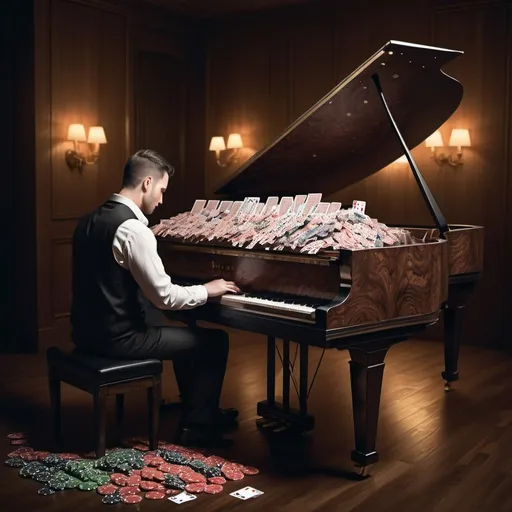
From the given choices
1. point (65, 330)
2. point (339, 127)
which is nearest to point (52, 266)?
point (65, 330)

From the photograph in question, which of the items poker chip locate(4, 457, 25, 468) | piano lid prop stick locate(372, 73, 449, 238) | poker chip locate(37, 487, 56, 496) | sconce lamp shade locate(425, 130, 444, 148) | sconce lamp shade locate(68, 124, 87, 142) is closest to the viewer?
poker chip locate(37, 487, 56, 496)

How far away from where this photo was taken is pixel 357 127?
428 cm

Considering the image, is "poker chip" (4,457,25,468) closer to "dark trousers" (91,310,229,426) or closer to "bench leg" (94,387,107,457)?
"bench leg" (94,387,107,457)

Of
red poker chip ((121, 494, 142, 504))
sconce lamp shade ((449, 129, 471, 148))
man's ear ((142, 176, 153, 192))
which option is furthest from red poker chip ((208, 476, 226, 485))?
sconce lamp shade ((449, 129, 471, 148))

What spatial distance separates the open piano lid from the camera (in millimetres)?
3805

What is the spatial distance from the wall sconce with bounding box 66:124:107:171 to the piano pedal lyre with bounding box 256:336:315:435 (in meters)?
2.91

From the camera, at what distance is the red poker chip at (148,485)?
3.29 m

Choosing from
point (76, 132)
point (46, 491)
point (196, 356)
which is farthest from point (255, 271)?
point (76, 132)

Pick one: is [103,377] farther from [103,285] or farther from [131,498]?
[131,498]

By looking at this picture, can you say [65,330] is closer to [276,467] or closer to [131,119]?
[131,119]

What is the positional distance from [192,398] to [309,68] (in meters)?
4.08

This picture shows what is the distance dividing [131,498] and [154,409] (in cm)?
54

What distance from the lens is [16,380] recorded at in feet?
17.3

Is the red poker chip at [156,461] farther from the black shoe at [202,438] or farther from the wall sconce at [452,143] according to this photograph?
the wall sconce at [452,143]
